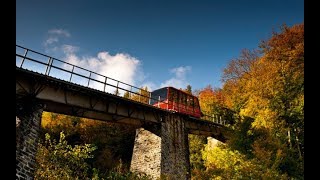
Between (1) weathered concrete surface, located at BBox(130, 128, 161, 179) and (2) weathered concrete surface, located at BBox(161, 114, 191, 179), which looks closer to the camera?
(1) weathered concrete surface, located at BBox(130, 128, 161, 179)

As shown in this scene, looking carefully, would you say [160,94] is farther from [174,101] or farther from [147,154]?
[147,154]

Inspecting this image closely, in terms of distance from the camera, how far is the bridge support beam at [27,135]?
14.8 meters

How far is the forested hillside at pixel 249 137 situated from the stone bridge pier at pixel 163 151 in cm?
157

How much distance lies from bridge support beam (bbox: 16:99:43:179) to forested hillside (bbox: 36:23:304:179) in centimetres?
52

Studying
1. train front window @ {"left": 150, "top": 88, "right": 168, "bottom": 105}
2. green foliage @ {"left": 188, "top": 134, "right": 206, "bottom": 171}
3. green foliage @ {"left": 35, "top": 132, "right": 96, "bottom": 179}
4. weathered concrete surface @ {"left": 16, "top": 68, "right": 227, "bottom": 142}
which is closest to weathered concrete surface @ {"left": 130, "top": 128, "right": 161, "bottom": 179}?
weathered concrete surface @ {"left": 16, "top": 68, "right": 227, "bottom": 142}

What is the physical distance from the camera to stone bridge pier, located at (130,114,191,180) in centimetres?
2360

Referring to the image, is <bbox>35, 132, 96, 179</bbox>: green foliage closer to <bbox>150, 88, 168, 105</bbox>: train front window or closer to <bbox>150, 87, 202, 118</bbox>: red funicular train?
<bbox>150, 87, 202, 118</bbox>: red funicular train

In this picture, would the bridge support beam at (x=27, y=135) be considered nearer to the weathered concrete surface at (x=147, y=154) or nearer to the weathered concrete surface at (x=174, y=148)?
the weathered concrete surface at (x=147, y=154)

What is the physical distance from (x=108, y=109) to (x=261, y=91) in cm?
1306

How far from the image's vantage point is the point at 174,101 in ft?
91.5

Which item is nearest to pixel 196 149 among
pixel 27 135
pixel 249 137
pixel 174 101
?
pixel 174 101

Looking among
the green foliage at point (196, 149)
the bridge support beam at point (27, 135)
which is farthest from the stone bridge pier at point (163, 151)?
the green foliage at point (196, 149)

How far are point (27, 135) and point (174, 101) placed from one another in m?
15.1
